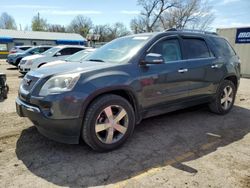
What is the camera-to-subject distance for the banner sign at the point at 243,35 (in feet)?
45.5

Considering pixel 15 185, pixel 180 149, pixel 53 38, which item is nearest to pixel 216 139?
pixel 180 149

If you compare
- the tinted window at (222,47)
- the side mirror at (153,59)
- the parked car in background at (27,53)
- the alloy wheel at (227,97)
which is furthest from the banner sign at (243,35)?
the parked car in background at (27,53)

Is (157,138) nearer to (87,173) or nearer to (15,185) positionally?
(87,173)

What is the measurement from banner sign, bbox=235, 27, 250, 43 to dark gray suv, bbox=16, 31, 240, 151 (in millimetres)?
10178

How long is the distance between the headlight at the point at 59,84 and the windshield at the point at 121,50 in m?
0.95

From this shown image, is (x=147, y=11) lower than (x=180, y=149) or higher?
higher

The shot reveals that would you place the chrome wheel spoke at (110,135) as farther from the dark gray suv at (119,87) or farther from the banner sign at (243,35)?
the banner sign at (243,35)

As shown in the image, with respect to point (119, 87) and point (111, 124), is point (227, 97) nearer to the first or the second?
point (119, 87)

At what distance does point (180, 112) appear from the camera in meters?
5.88

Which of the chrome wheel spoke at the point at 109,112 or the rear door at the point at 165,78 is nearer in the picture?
the chrome wheel spoke at the point at 109,112

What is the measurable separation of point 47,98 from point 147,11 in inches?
1897

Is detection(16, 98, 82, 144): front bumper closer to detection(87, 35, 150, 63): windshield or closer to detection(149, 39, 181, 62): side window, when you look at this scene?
detection(87, 35, 150, 63): windshield

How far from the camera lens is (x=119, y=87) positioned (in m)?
3.63

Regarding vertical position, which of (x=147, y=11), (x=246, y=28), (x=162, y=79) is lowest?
(x=162, y=79)
